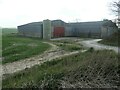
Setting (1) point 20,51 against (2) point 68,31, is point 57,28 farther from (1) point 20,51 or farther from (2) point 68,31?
(1) point 20,51

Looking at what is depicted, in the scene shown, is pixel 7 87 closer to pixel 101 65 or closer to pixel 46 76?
pixel 46 76

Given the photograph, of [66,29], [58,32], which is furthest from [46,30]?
[66,29]

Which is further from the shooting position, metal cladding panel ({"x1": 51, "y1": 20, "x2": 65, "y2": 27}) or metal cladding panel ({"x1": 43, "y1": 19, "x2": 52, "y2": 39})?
metal cladding panel ({"x1": 51, "y1": 20, "x2": 65, "y2": 27})

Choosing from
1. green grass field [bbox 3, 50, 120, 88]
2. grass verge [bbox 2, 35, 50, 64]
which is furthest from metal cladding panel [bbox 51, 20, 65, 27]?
green grass field [bbox 3, 50, 120, 88]

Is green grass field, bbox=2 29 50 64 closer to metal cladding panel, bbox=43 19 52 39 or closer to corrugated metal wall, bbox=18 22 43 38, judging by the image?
metal cladding panel, bbox=43 19 52 39

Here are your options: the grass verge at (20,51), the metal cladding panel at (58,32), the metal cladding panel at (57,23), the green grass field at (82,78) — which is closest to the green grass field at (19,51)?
the grass verge at (20,51)

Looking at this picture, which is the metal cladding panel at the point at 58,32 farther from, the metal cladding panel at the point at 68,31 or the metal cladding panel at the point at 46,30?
the metal cladding panel at the point at 46,30

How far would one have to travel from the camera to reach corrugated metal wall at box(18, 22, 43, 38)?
5653 centimetres

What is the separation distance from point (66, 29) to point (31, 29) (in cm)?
874

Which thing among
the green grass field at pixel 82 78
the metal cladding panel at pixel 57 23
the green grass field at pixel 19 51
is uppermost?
the metal cladding panel at pixel 57 23

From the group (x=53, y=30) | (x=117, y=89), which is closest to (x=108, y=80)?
(x=117, y=89)

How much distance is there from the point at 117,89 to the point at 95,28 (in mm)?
52477

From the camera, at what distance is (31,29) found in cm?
6100

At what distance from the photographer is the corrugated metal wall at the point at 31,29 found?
56.5 metres
